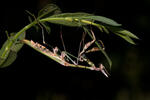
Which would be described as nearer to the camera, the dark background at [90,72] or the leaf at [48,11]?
the leaf at [48,11]

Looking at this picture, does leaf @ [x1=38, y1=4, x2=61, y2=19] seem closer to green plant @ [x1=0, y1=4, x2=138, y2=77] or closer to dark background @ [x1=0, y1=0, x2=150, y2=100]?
green plant @ [x1=0, y1=4, x2=138, y2=77]

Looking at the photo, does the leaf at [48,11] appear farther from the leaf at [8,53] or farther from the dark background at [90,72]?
the dark background at [90,72]

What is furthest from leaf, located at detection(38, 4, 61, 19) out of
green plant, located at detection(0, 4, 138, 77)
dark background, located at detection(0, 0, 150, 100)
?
dark background, located at detection(0, 0, 150, 100)

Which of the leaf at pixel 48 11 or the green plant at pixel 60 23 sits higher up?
the leaf at pixel 48 11

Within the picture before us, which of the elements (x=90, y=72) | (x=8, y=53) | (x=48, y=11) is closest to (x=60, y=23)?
(x=48, y=11)

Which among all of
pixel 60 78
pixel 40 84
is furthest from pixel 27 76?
pixel 60 78

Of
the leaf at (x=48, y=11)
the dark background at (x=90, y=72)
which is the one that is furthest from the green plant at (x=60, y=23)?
the dark background at (x=90, y=72)

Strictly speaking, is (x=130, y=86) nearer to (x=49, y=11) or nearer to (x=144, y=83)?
(x=144, y=83)

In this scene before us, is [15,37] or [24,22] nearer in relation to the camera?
[15,37]
